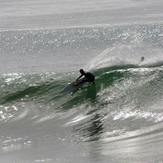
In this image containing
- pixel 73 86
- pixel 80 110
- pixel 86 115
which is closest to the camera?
pixel 86 115

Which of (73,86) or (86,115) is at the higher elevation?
(73,86)

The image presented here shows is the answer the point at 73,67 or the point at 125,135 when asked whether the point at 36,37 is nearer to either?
the point at 73,67

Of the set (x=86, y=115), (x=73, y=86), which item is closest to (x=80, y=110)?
(x=86, y=115)

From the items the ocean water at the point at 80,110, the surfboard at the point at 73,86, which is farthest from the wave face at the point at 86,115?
the surfboard at the point at 73,86

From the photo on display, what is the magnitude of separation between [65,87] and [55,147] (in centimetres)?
866

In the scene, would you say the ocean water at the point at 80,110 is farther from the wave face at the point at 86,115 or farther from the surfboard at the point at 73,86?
the surfboard at the point at 73,86

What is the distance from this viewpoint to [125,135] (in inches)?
632

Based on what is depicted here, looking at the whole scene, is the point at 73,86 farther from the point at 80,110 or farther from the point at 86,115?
the point at 86,115

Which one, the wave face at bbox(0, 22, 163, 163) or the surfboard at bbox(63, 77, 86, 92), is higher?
the surfboard at bbox(63, 77, 86, 92)

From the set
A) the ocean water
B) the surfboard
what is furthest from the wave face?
the surfboard

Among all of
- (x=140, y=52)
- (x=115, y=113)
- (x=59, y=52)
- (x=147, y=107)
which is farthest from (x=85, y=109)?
(x=59, y=52)

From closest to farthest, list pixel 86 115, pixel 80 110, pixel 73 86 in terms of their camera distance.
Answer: pixel 86 115
pixel 80 110
pixel 73 86

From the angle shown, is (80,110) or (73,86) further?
(73,86)

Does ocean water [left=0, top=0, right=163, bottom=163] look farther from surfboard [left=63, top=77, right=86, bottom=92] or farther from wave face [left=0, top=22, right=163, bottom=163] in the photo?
surfboard [left=63, top=77, right=86, bottom=92]
